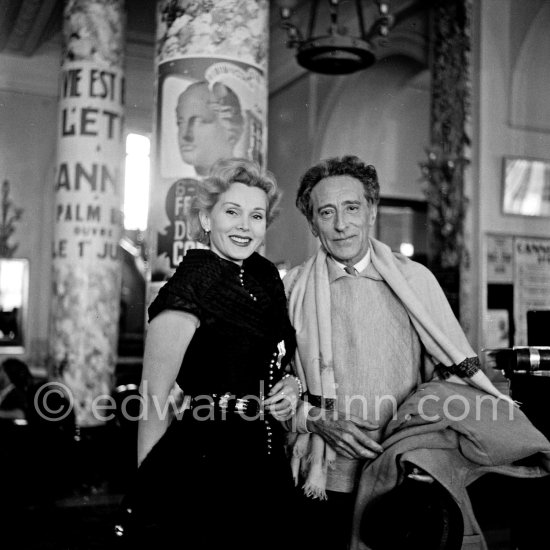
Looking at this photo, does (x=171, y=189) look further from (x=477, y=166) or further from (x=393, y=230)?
(x=393, y=230)

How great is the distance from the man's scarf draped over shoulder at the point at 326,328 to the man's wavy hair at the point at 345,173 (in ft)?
0.68

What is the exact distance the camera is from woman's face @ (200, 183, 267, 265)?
2283mm

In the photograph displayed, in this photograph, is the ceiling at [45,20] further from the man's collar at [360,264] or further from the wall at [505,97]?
the man's collar at [360,264]

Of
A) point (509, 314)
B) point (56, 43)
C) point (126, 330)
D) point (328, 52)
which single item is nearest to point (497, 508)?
point (509, 314)

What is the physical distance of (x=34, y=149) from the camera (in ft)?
34.7

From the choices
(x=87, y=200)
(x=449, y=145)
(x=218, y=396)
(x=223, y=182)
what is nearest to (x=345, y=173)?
(x=223, y=182)

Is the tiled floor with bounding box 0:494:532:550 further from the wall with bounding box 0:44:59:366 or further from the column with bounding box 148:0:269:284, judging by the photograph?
the wall with bounding box 0:44:59:366

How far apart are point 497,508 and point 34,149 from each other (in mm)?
8879

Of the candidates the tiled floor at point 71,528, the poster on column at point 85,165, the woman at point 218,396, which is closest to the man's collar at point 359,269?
the woman at point 218,396

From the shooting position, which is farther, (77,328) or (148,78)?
(148,78)

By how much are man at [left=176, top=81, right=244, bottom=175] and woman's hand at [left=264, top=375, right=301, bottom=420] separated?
169 cm

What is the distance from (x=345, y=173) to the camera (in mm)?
2566

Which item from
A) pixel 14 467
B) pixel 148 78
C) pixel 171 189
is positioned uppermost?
pixel 148 78

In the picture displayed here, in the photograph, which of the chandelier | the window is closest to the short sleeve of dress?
the chandelier
